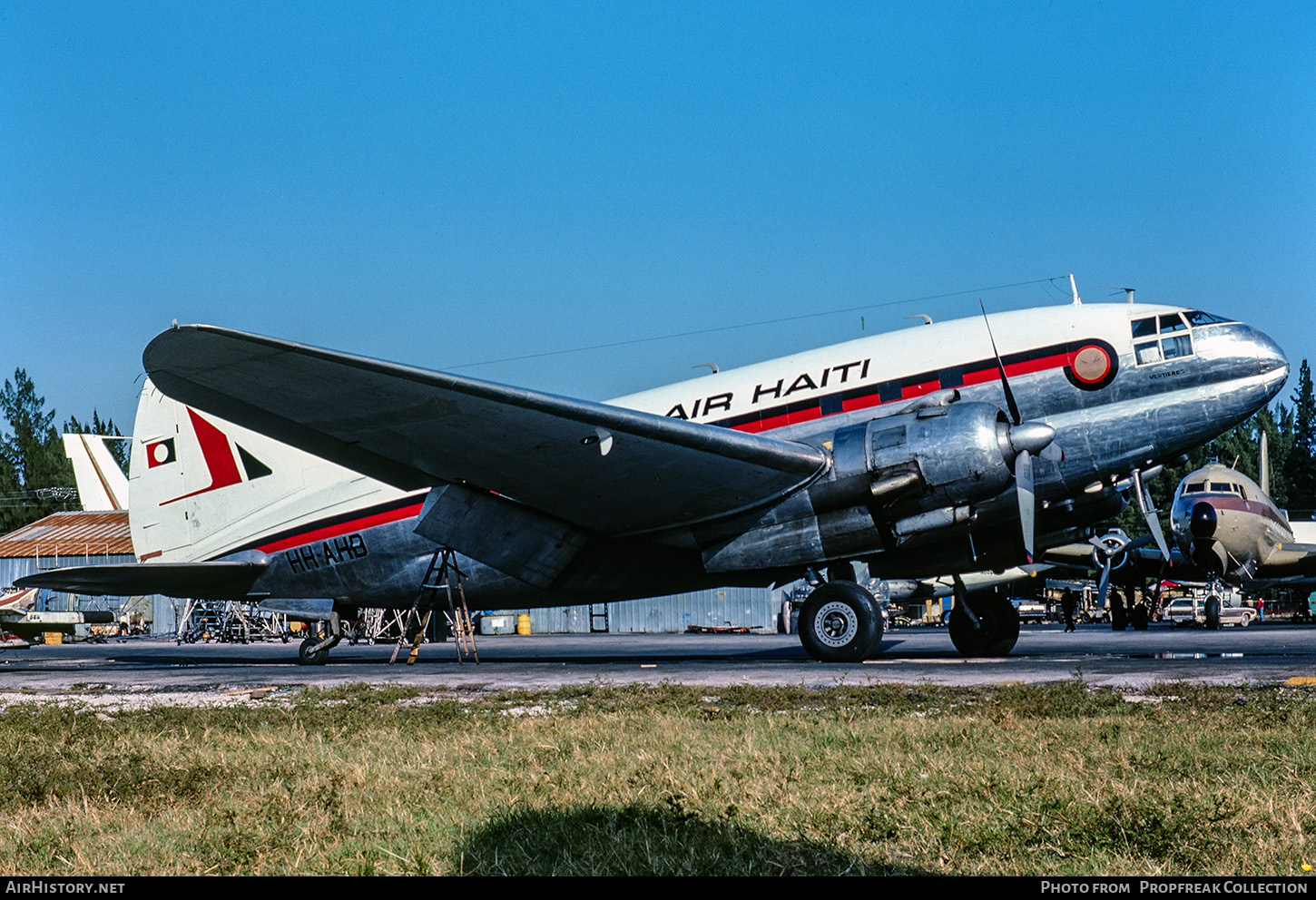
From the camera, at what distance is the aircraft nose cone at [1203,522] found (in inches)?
1379

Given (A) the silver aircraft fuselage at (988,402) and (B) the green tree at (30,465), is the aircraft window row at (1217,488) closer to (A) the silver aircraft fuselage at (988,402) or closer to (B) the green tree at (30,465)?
(A) the silver aircraft fuselage at (988,402)

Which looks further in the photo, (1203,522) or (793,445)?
(1203,522)

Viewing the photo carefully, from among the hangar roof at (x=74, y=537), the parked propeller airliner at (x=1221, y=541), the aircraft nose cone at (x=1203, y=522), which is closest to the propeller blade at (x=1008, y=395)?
the parked propeller airliner at (x=1221, y=541)

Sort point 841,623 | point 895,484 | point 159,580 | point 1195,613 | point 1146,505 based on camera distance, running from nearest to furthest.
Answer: point 895,484 → point 841,623 → point 1146,505 → point 159,580 → point 1195,613

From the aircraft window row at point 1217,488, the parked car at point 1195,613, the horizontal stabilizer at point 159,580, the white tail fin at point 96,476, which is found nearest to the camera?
the horizontal stabilizer at point 159,580

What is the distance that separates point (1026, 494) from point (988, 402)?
165cm

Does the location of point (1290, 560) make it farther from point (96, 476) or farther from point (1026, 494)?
point (96, 476)

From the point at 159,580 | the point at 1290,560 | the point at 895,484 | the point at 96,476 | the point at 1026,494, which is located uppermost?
the point at 96,476

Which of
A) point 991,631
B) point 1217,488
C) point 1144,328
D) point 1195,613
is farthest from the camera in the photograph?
point 1195,613

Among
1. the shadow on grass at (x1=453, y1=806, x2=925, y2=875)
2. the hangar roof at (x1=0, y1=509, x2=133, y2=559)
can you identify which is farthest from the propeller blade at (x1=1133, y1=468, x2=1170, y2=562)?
the hangar roof at (x1=0, y1=509, x2=133, y2=559)

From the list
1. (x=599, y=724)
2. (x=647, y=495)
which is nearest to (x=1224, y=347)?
(x=647, y=495)

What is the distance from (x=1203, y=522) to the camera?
3500 cm

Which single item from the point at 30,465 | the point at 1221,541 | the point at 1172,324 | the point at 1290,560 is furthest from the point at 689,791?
the point at 30,465

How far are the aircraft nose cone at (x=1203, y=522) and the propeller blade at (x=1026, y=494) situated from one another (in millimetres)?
22822
